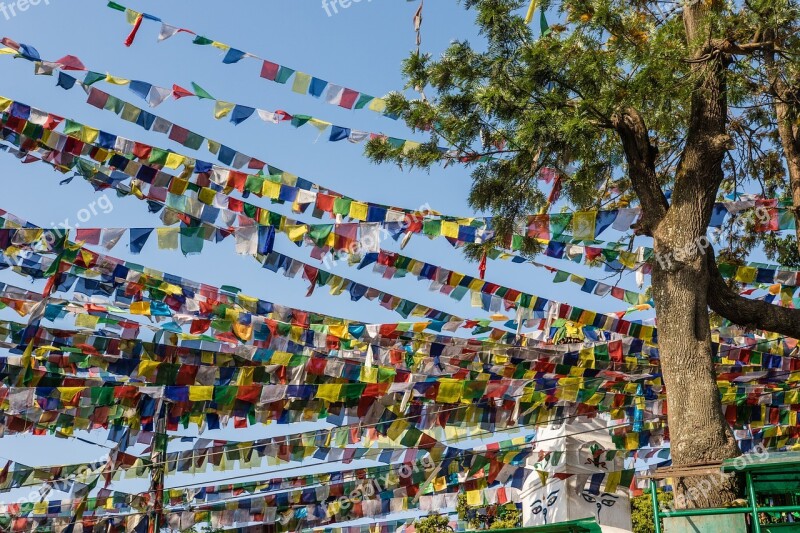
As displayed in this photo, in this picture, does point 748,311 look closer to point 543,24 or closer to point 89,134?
point 543,24

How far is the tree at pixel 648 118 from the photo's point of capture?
7.04 meters

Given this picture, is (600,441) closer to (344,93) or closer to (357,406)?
(357,406)

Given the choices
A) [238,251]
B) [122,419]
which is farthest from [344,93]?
[122,419]

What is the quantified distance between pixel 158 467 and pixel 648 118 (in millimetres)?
6126

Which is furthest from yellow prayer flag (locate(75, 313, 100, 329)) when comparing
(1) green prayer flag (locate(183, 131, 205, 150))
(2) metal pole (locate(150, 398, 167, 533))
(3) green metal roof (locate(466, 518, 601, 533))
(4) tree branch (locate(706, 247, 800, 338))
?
(4) tree branch (locate(706, 247, 800, 338))

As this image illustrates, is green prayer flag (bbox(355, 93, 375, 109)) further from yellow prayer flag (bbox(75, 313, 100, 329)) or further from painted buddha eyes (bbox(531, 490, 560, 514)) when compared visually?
painted buddha eyes (bbox(531, 490, 560, 514))

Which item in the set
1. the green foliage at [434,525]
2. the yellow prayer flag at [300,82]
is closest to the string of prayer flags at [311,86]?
the yellow prayer flag at [300,82]

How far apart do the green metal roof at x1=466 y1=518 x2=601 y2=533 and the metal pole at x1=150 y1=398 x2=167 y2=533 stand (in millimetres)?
4483

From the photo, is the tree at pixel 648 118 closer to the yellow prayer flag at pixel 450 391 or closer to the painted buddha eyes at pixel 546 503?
the yellow prayer flag at pixel 450 391

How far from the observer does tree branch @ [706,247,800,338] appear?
7.48 m

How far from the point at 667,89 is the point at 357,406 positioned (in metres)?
4.28

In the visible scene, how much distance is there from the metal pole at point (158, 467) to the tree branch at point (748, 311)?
542cm

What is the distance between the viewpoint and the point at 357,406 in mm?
8969

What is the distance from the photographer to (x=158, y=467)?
9.34m
